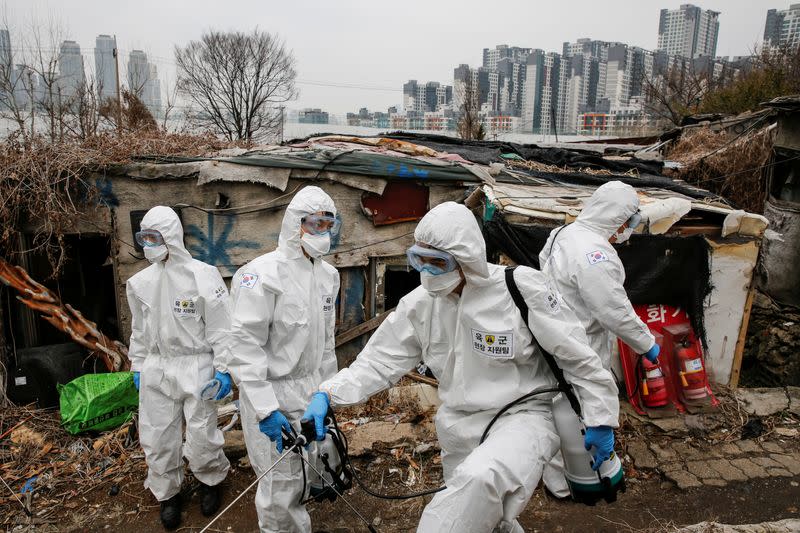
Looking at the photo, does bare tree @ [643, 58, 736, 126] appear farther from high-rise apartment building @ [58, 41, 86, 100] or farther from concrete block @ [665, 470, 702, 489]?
concrete block @ [665, 470, 702, 489]

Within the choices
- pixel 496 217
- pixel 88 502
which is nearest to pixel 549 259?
pixel 496 217

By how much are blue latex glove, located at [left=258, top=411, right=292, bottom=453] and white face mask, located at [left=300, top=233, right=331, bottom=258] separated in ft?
3.20

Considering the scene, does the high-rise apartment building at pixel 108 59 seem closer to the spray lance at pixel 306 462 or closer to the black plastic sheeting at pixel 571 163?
the black plastic sheeting at pixel 571 163

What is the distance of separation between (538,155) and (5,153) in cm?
725

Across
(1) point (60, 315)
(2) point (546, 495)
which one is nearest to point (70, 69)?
(1) point (60, 315)

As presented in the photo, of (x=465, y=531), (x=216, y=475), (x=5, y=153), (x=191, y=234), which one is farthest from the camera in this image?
(x=191, y=234)

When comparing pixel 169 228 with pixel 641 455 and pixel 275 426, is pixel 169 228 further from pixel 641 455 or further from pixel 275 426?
pixel 641 455

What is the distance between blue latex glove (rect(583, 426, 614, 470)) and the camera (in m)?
2.21

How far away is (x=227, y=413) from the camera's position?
5137 millimetres

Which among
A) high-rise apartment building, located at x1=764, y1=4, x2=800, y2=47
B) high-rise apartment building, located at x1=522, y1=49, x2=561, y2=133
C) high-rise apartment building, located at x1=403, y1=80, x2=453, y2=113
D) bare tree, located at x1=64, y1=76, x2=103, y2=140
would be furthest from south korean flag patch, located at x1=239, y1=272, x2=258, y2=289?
high-rise apartment building, located at x1=522, y1=49, x2=561, y2=133

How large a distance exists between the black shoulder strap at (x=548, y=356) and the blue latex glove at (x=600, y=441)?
0.10 meters

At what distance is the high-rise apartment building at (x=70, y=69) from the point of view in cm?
1045

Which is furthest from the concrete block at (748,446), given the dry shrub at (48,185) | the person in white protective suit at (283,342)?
the dry shrub at (48,185)

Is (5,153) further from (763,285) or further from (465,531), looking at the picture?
(763,285)
